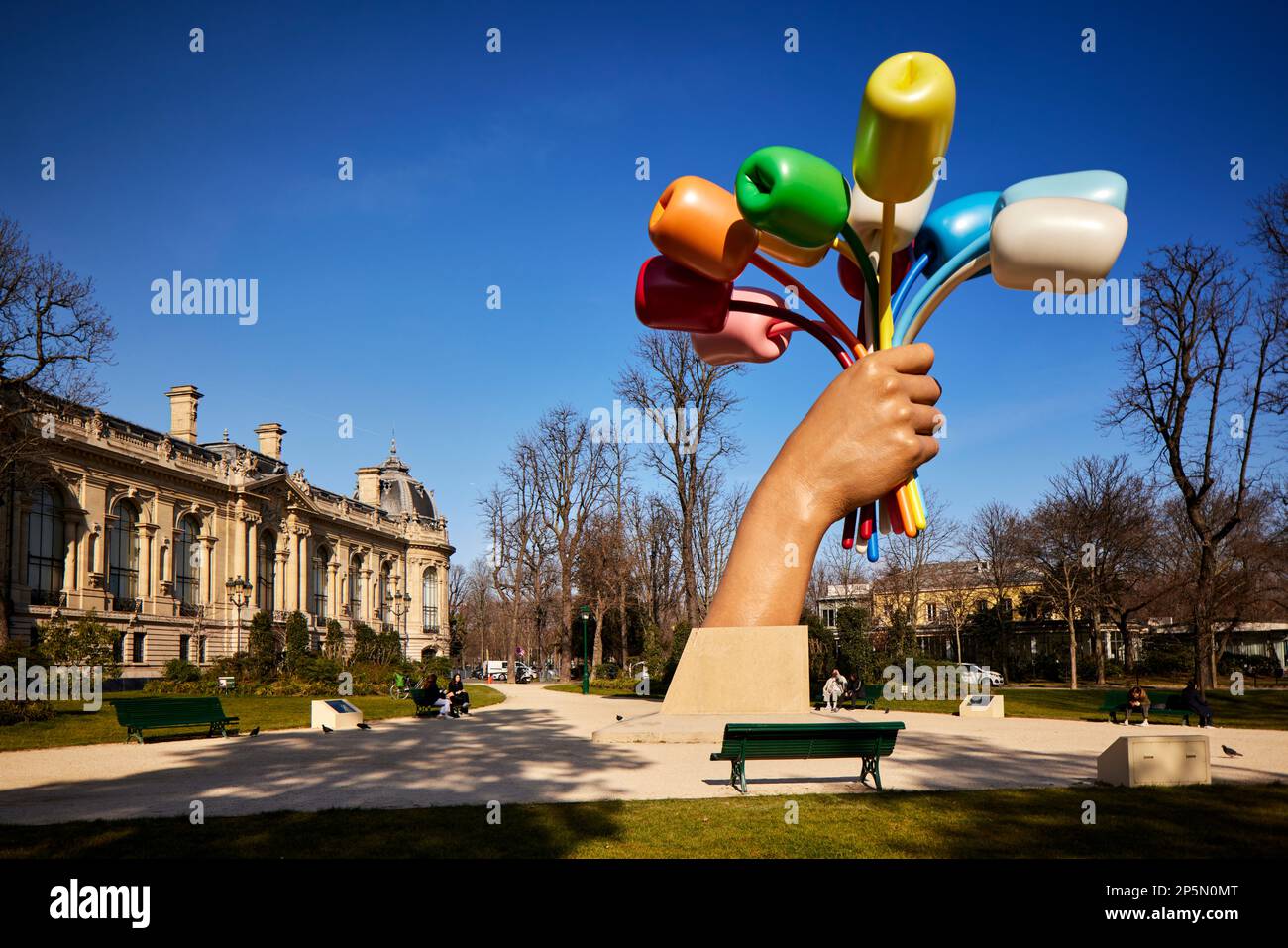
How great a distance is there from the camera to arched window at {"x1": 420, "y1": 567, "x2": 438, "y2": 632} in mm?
78875

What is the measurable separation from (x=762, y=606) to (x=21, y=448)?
76.2 ft

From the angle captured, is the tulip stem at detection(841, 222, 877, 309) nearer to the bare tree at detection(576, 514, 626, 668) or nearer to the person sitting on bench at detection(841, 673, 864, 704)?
the person sitting on bench at detection(841, 673, 864, 704)

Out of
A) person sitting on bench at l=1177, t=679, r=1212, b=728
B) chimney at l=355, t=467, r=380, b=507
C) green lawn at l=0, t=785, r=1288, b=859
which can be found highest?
chimney at l=355, t=467, r=380, b=507

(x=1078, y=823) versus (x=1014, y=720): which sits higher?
(x=1078, y=823)

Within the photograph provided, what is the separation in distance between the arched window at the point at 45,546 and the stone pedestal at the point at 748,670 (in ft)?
115

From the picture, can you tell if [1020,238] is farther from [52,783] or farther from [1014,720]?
[52,783]

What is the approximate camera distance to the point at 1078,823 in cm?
800

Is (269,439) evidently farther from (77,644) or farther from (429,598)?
(77,644)

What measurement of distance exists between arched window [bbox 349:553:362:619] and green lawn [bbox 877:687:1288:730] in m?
51.8

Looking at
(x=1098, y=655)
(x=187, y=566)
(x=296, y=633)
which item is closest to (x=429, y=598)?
(x=296, y=633)

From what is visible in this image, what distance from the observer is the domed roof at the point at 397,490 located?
82.1 meters

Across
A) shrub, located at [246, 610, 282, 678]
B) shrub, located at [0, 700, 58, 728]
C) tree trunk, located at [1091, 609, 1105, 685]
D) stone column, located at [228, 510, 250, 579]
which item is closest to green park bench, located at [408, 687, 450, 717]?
shrub, located at [0, 700, 58, 728]

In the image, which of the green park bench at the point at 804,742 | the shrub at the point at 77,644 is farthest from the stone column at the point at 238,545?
the green park bench at the point at 804,742
